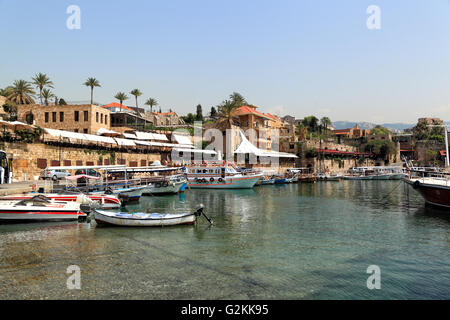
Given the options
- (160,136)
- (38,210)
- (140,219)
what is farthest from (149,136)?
(140,219)

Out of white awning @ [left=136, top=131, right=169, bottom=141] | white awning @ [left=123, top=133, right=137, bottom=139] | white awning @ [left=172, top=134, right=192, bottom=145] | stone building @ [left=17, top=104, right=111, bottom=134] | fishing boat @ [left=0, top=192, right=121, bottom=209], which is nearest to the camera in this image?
fishing boat @ [left=0, top=192, right=121, bottom=209]

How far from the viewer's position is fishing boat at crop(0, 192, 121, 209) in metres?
18.5

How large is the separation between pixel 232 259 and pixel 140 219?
22.1 feet

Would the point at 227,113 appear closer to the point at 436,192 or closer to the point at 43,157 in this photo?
the point at 43,157

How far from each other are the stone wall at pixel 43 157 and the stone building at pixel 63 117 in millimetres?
7577

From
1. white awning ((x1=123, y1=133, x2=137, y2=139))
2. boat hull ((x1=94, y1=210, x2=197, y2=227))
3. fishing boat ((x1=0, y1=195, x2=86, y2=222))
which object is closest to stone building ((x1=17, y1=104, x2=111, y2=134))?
white awning ((x1=123, y1=133, x2=137, y2=139))

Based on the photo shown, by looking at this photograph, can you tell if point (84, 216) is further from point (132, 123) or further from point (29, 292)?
point (132, 123)

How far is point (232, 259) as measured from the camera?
11188 millimetres

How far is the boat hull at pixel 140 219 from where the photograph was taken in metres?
15.9

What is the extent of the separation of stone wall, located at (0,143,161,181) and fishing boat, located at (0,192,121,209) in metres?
13.0

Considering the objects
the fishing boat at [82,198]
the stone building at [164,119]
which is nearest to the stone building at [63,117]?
the stone building at [164,119]

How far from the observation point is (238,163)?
187 ft

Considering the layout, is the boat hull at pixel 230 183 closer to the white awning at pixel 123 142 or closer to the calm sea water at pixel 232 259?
the white awning at pixel 123 142

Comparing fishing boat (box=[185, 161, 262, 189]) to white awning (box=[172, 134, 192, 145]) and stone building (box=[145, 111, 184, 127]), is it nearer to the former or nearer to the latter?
white awning (box=[172, 134, 192, 145])
